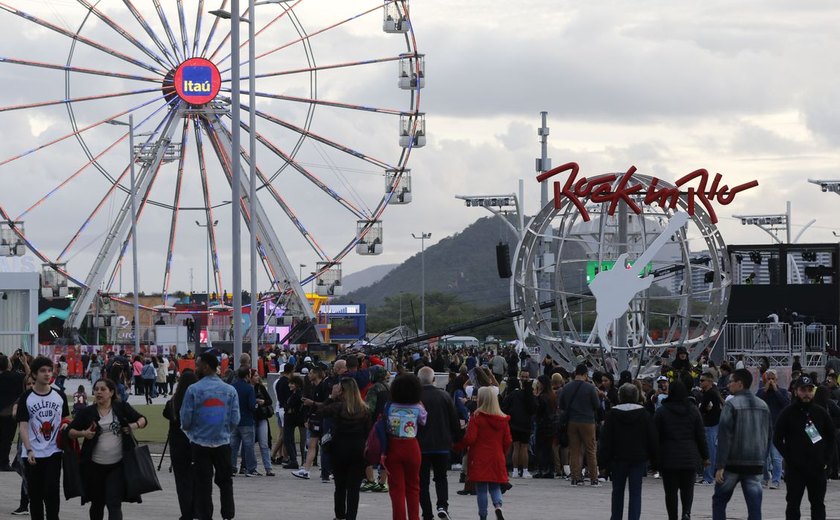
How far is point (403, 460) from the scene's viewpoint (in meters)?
12.4

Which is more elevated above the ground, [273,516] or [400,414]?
[400,414]

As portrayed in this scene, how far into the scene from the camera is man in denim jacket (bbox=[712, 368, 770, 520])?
42.0 feet

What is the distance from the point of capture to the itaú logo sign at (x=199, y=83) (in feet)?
148

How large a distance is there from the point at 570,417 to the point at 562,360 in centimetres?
1192

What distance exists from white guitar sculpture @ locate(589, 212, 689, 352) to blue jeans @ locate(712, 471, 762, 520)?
14813 millimetres

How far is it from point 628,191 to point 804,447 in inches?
614

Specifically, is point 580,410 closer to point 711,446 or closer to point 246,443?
point 711,446

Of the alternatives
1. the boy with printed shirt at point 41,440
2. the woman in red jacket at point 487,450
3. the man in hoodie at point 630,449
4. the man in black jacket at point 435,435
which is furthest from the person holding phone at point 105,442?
the man in hoodie at point 630,449

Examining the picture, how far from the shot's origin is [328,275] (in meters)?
49.8

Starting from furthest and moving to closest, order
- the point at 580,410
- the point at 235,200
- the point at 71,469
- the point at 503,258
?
the point at 503,258 < the point at 235,200 < the point at 580,410 < the point at 71,469

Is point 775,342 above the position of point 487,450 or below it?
above

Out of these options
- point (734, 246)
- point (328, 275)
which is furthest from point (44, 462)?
point (734, 246)

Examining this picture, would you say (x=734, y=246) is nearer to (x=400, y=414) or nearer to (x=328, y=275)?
(x=328, y=275)

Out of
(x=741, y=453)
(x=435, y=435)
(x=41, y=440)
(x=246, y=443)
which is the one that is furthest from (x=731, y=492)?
(x=246, y=443)
